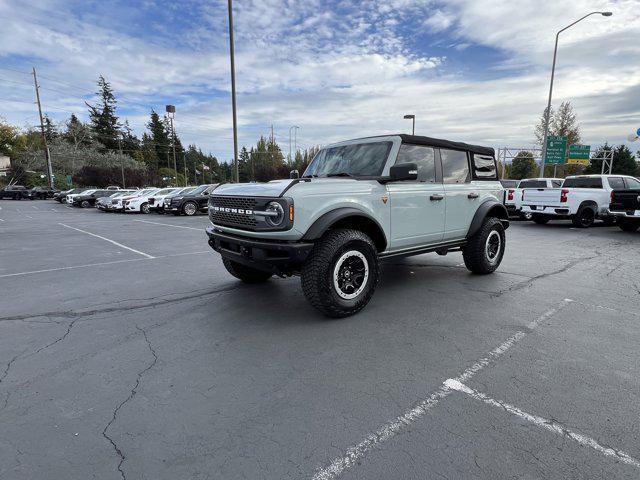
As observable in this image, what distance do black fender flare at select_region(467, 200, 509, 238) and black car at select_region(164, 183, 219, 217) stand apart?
51.6 ft

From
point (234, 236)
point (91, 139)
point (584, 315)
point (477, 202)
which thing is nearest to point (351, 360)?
point (234, 236)

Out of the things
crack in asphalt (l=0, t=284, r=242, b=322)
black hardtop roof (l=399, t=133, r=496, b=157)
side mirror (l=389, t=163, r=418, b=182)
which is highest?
black hardtop roof (l=399, t=133, r=496, b=157)

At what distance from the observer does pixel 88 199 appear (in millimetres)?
29500

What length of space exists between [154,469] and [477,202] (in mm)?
5287

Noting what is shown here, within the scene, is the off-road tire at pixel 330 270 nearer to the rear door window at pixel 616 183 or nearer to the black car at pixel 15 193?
the rear door window at pixel 616 183

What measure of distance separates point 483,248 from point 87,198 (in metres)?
32.0

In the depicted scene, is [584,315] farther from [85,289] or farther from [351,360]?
[85,289]

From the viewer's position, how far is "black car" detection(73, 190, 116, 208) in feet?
96.7

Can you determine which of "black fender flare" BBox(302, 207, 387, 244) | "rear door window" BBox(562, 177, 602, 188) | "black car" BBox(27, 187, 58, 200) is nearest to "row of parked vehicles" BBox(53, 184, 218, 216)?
"rear door window" BBox(562, 177, 602, 188)

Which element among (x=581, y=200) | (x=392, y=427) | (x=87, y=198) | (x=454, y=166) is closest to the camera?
(x=392, y=427)

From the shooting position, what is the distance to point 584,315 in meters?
4.14

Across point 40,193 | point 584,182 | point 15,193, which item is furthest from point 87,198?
point 584,182

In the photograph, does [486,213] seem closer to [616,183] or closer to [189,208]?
[616,183]

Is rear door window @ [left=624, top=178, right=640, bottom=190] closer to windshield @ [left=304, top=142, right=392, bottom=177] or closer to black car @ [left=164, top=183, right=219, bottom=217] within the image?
windshield @ [left=304, top=142, right=392, bottom=177]
